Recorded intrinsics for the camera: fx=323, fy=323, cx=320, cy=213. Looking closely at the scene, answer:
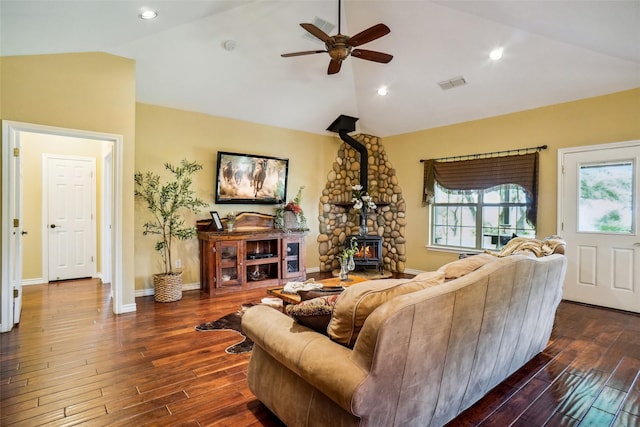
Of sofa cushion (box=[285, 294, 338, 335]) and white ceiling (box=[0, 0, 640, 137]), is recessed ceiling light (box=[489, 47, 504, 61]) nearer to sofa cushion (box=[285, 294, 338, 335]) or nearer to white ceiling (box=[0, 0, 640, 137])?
white ceiling (box=[0, 0, 640, 137])

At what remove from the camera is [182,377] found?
2.41m

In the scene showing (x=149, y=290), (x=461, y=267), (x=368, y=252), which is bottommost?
(x=149, y=290)

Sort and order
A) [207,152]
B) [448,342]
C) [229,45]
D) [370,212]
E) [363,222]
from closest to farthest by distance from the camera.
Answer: [448,342], [229,45], [207,152], [363,222], [370,212]

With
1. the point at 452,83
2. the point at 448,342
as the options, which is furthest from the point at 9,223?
the point at 452,83

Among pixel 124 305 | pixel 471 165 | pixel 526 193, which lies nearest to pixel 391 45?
pixel 471 165

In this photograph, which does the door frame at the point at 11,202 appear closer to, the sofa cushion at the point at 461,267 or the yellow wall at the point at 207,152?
the yellow wall at the point at 207,152

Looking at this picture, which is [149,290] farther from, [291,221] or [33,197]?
[33,197]

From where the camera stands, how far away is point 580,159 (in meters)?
4.37

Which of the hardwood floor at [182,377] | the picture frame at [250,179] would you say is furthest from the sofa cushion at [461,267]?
the picture frame at [250,179]

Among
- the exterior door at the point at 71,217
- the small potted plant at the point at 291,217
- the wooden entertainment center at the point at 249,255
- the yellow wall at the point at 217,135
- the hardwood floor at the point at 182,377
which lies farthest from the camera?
the small potted plant at the point at 291,217

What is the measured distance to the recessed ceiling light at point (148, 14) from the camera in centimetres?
304

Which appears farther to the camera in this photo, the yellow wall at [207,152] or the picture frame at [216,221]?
the picture frame at [216,221]

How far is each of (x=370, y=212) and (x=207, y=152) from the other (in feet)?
11.3

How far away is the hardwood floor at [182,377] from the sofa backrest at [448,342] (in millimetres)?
300
